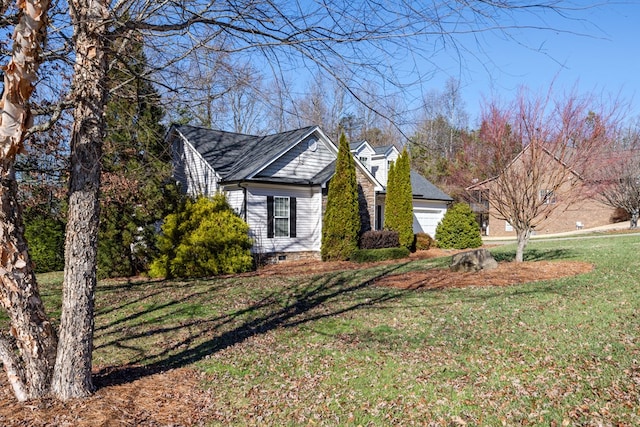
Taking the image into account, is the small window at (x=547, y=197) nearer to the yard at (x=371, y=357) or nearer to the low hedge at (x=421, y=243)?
the yard at (x=371, y=357)

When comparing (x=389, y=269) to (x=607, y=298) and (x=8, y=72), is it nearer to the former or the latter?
(x=607, y=298)

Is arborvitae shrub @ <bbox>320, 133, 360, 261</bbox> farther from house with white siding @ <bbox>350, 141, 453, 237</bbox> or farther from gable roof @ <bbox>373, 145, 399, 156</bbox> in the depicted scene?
gable roof @ <bbox>373, 145, 399, 156</bbox>

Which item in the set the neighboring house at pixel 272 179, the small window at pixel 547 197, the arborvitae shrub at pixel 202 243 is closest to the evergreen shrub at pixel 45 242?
the neighboring house at pixel 272 179

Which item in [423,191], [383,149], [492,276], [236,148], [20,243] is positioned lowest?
[492,276]

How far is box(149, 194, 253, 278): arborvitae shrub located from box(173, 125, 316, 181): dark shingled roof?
5.99 ft

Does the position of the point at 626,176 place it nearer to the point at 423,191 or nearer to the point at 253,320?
the point at 423,191

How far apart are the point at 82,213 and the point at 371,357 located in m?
3.65

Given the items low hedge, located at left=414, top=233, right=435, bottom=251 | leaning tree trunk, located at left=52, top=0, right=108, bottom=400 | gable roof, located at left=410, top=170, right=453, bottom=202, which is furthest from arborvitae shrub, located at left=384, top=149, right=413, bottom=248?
leaning tree trunk, located at left=52, top=0, right=108, bottom=400

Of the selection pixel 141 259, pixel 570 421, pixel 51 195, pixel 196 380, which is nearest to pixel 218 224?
pixel 141 259

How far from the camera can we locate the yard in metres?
4.29

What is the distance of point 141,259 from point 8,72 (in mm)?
11528

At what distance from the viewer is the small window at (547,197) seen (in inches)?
482

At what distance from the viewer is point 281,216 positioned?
17047mm

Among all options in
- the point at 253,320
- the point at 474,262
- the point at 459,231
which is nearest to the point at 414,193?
the point at 459,231
